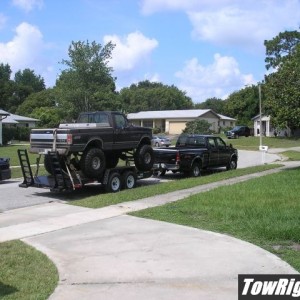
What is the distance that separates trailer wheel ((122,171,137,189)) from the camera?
609 inches

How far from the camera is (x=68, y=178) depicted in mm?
13883

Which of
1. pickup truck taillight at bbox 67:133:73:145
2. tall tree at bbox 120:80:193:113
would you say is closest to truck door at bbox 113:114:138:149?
pickup truck taillight at bbox 67:133:73:145

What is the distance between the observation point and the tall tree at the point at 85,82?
61500 mm

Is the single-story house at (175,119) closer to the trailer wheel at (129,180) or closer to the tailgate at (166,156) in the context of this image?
the tailgate at (166,156)

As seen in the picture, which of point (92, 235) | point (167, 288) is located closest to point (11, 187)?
point (92, 235)

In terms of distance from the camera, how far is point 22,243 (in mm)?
8227

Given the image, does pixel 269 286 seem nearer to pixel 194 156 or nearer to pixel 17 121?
pixel 194 156

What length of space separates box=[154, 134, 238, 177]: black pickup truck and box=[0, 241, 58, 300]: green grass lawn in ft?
35.5

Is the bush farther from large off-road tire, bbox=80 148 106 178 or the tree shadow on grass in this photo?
the tree shadow on grass

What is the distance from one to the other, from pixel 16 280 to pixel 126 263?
1552 mm

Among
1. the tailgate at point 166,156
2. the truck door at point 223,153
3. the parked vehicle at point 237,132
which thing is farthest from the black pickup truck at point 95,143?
the parked vehicle at point 237,132

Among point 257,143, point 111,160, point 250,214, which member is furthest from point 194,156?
point 257,143

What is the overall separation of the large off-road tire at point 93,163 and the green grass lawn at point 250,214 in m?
3.22

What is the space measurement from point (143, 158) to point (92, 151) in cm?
261
